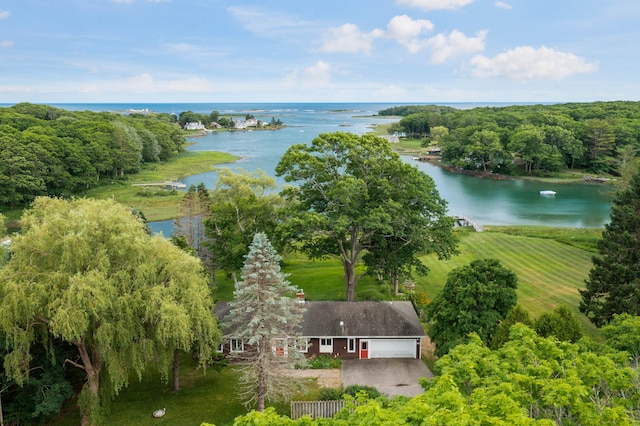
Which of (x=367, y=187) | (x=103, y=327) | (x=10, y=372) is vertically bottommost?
(x=10, y=372)

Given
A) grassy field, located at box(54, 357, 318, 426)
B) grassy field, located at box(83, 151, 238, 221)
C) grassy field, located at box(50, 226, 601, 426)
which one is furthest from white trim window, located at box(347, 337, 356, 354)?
grassy field, located at box(83, 151, 238, 221)

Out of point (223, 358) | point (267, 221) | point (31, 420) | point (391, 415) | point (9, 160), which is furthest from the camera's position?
point (9, 160)

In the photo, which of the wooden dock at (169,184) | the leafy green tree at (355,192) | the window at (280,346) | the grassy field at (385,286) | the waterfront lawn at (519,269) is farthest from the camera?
the wooden dock at (169,184)

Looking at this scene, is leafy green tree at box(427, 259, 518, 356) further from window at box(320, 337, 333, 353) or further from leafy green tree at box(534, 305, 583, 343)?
window at box(320, 337, 333, 353)

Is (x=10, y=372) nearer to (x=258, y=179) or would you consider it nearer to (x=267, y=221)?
(x=267, y=221)

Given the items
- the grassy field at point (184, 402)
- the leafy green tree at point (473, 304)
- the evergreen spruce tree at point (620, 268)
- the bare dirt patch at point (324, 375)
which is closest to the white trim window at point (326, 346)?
the bare dirt patch at point (324, 375)

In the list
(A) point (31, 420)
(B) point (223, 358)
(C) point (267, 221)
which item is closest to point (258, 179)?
(C) point (267, 221)

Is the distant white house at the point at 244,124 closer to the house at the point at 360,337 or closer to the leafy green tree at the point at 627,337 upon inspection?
the house at the point at 360,337
